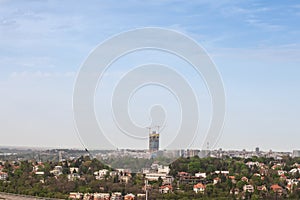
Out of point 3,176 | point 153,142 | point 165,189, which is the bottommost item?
point 165,189

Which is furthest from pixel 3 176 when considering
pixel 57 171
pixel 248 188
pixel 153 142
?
pixel 153 142

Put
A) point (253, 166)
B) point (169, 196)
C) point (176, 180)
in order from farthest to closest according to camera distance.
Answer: point (253, 166), point (176, 180), point (169, 196)

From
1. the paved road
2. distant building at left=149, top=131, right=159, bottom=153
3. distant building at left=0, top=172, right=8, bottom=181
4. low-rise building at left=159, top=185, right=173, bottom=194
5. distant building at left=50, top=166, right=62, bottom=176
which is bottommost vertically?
the paved road

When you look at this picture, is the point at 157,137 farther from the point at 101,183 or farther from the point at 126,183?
the point at 101,183

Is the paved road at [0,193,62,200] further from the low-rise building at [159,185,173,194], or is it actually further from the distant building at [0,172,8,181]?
the distant building at [0,172,8,181]

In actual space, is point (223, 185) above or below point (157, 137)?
below

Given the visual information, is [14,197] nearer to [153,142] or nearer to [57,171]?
[57,171]

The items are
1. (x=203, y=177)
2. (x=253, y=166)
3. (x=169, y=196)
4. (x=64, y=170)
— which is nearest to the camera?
(x=169, y=196)

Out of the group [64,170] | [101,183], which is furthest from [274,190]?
[64,170]

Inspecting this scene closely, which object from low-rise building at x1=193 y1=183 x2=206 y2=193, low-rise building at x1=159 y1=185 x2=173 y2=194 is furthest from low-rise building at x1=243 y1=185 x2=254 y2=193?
low-rise building at x1=159 y1=185 x2=173 y2=194
